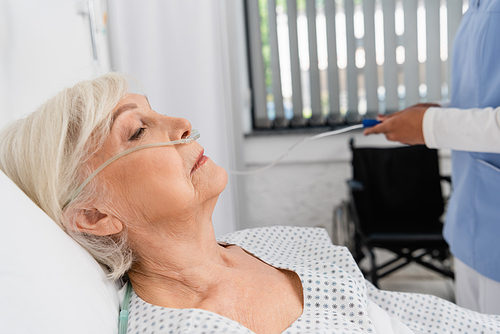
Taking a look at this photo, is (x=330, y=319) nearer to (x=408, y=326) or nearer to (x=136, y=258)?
(x=408, y=326)

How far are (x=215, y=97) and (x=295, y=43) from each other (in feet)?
2.82

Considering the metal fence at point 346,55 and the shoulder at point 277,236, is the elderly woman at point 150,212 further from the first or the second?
the metal fence at point 346,55

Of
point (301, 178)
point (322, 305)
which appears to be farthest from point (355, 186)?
point (322, 305)

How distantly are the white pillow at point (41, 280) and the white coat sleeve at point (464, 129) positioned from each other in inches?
35.3

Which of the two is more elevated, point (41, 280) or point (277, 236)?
point (41, 280)

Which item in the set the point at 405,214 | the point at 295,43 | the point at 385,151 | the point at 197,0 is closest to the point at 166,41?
the point at 197,0

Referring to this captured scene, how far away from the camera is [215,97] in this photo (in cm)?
177

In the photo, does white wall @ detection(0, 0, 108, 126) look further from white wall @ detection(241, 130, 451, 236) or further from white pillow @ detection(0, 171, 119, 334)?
white wall @ detection(241, 130, 451, 236)

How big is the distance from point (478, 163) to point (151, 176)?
0.90 metres

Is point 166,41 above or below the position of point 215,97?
above

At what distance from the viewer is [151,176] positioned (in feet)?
2.56

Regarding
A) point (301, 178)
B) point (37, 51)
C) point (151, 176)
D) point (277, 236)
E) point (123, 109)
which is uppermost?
point (37, 51)

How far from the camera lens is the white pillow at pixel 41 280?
1.86 ft

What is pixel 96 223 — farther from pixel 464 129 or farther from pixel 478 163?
pixel 478 163
